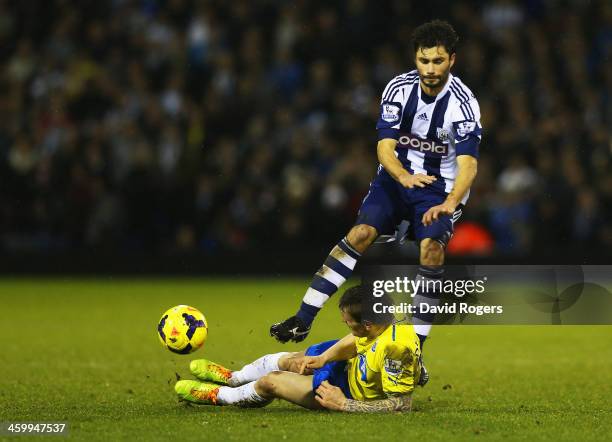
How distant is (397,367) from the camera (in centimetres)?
720

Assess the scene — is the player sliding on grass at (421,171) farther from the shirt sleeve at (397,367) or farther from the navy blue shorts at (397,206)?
the shirt sleeve at (397,367)

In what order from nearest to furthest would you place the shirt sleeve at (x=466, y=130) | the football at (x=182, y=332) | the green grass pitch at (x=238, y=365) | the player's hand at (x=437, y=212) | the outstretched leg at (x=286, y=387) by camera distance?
the green grass pitch at (x=238, y=365)
the outstretched leg at (x=286, y=387)
the player's hand at (x=437, y=212)
the football at (x=182, y=332)
the shirt sleeve at (x=466, y=130)

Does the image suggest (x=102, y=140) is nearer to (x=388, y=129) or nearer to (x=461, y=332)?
(x=461, y=332)

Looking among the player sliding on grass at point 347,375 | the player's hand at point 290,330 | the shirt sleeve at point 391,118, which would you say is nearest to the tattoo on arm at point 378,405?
the player sliding on grass at point 347,375

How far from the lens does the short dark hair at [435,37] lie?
8070mm

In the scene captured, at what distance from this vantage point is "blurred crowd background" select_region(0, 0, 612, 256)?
16516 mm

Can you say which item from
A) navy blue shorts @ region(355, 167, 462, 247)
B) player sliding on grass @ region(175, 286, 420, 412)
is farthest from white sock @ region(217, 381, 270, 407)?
navy blue shorts @ region(355, 167, 462, 247)

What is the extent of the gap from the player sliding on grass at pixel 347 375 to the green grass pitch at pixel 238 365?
10 cm

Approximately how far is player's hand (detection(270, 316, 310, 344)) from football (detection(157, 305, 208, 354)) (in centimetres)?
50

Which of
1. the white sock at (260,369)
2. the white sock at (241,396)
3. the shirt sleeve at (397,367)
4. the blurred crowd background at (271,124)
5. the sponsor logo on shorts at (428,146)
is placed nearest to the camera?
the shirt sleeve at (397,367)

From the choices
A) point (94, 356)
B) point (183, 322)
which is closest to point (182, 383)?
point (183, 322)

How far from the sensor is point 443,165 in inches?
334

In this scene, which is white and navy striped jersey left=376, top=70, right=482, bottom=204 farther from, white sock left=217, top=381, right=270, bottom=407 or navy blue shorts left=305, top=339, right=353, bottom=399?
white sock left=217, top=381, right=270, bottom=407

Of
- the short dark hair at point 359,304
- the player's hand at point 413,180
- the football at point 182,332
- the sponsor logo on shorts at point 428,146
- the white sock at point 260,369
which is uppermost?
the sponsor logo on shorts at point 428,146
